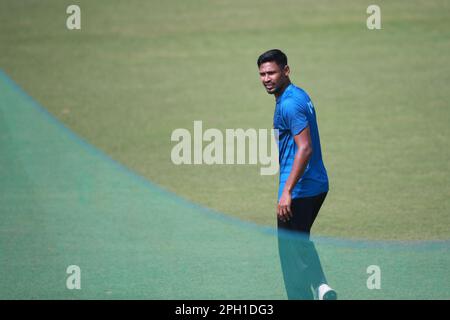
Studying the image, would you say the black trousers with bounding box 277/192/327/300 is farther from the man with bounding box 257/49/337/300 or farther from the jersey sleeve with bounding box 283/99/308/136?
the jersey sleeve with bounding box 283/99/308/136

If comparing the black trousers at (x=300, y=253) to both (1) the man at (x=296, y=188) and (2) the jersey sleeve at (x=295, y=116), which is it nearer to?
(1) the man at (x=296, y=188)

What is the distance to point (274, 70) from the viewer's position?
6156 mm

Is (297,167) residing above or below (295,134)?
below

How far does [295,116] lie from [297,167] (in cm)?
37

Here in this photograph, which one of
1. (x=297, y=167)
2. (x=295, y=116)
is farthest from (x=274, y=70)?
(x=297, y=167)

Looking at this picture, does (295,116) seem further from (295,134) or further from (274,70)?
(274,70)

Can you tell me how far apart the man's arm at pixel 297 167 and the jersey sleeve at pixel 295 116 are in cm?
4

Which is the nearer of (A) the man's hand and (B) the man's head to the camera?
(A) the man's hand

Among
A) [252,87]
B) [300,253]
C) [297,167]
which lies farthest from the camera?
[252,87]

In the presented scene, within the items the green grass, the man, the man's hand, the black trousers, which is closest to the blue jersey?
the man

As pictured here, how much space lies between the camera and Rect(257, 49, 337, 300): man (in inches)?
236

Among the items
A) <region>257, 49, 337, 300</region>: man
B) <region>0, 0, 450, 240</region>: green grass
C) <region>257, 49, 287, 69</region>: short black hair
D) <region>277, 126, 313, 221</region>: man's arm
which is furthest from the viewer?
<region>0, 0, 450, 240</region>: green grass

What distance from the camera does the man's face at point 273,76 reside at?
242 inches
